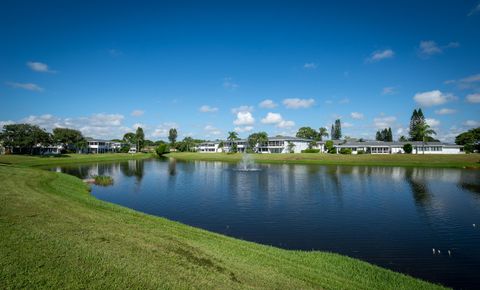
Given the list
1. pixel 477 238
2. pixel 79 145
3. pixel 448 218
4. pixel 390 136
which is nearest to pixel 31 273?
pixel 477 238

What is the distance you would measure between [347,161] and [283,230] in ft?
254

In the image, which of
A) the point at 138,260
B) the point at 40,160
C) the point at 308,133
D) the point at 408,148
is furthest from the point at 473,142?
the point at 40,160

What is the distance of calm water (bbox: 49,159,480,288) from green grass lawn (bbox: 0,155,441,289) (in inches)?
156

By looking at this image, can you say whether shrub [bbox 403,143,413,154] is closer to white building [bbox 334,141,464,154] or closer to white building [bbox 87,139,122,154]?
white building [bbox 334,141,464,154]

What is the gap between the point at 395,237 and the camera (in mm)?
20906

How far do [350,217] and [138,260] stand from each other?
68.5 feet

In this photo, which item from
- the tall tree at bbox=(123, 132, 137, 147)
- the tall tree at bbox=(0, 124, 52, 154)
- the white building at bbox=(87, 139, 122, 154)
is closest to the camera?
the tall tree at bbox=(0, 124, 52, 154)

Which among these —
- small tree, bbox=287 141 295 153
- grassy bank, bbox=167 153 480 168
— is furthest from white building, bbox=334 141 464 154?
grassy bank, bbox=167 153 480 168

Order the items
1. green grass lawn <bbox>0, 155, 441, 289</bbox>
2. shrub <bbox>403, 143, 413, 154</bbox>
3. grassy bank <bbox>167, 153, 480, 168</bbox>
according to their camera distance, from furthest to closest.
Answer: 1. shrub <bbox>403, 143, 413, 154</bbox>
2. grassy bank <bbox>167, 153, 480, 168</bbox>
3. green grass lawn <bbox>0, 155, 441, 289</bbox>

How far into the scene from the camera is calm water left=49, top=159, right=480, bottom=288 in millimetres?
17484

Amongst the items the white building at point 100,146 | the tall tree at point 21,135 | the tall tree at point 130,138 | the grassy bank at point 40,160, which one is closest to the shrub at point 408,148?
the grassy bank at point 40,160

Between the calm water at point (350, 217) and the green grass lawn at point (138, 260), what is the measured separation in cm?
397

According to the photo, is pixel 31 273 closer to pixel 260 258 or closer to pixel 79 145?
pixel 260 258

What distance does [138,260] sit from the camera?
9.90m
